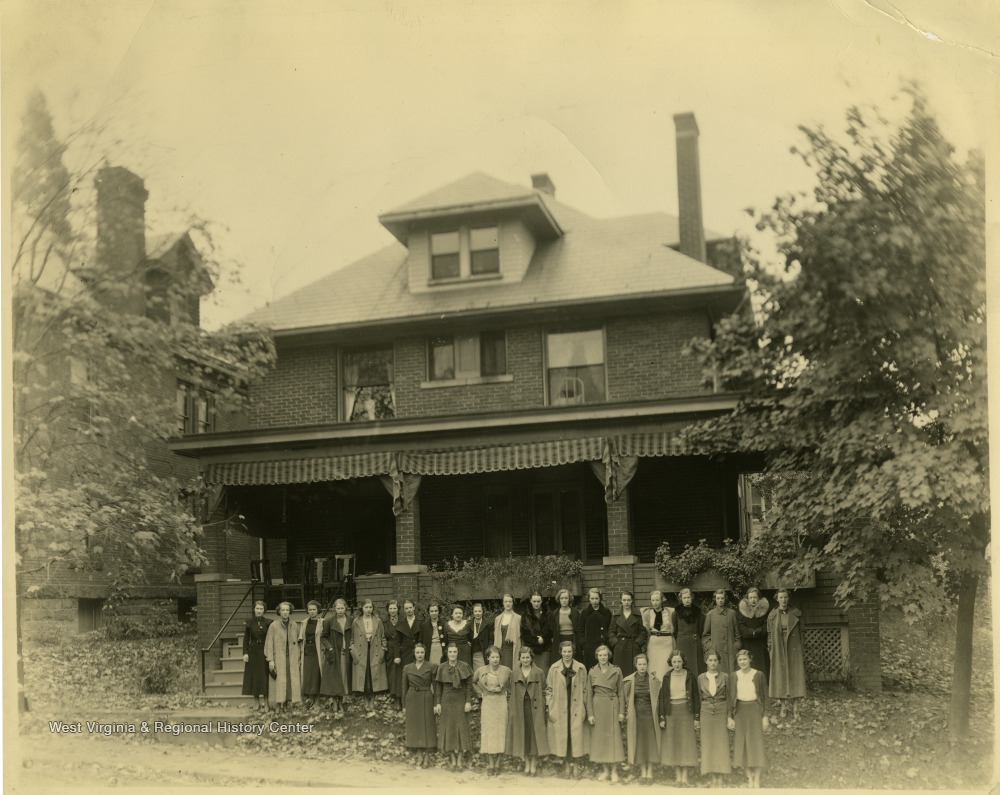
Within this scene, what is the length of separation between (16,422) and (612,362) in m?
10.6

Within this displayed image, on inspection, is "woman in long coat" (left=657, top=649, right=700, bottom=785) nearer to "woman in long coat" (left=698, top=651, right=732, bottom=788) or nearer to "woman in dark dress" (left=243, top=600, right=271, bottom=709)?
"woman in long coat" (left=698, top=651, right=732, bottom=788)

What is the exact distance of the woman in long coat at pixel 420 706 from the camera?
12.7 m

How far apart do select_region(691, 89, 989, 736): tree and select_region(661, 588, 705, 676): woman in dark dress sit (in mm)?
1642

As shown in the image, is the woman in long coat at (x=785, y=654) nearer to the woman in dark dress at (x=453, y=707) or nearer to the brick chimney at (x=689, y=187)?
the woman in dark dress at (x=453, y=707)

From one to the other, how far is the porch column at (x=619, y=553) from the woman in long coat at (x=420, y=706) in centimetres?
371

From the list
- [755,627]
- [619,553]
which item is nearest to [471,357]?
[619,553]

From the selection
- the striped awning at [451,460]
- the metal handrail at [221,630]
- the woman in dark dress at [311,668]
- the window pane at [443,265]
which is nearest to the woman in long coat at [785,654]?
the striped awning at [451,460]

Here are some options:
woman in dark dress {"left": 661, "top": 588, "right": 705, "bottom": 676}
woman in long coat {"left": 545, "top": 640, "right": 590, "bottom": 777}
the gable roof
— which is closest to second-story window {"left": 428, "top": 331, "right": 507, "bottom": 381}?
the gable roof

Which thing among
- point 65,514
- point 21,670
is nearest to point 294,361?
point 65,514

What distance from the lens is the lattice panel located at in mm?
15492

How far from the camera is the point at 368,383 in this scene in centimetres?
2088

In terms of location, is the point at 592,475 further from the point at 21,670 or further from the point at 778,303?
the point at 21,670

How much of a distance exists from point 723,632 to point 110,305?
941 cm

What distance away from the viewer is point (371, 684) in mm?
14344
